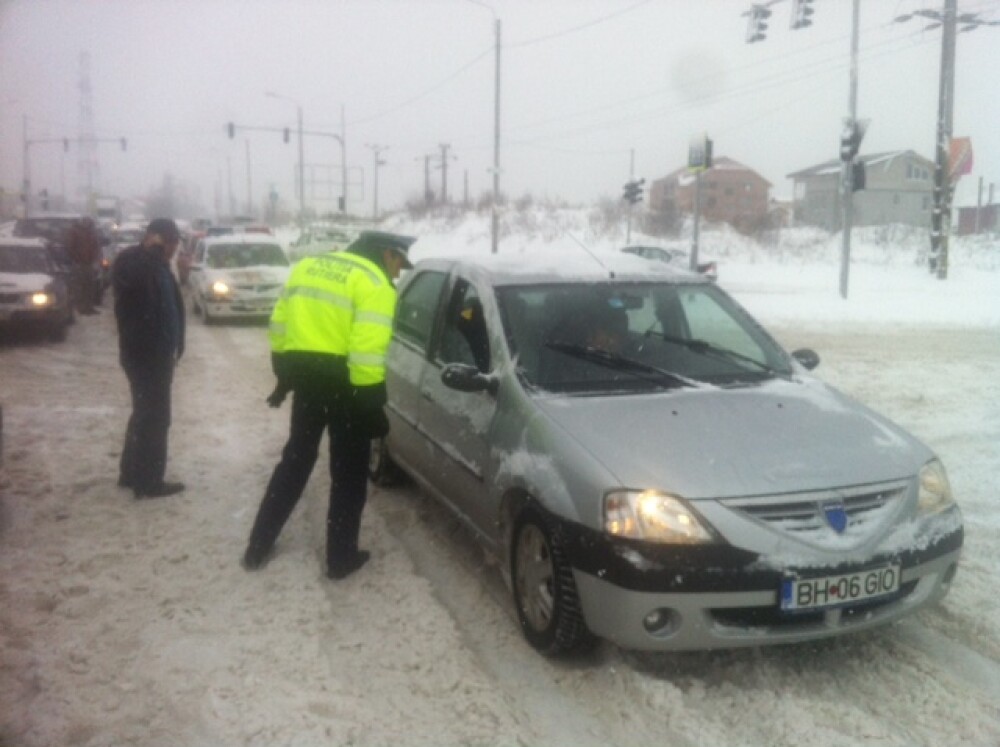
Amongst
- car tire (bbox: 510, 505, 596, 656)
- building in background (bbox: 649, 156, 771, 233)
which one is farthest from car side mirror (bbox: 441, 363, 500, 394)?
building in background (bbox: 649, 156, 771, 233)

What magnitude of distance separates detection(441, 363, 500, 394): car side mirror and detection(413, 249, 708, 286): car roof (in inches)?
26.9

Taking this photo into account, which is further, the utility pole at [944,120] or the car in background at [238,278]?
the utility pole at [944,120]

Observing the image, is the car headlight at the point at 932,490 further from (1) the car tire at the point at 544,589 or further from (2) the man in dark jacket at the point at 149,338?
(2) the man in dark jacket at the point at 149,338

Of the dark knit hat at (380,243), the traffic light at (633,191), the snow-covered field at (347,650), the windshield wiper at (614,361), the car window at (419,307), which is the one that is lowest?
the snow-covered field at (347,650)

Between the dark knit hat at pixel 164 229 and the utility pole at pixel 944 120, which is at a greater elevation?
the utility pole at pixel 944 120

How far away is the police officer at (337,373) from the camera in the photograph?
468 cm

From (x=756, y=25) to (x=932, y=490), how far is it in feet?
60.9

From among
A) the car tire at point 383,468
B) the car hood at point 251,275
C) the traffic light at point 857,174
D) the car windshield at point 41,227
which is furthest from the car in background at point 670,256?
the car tire at point 383,468

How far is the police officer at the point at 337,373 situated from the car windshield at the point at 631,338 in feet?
2.17

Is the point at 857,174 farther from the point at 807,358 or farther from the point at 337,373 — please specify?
the point at 337,373

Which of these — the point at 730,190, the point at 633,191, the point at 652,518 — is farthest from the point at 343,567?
the point at 730,190

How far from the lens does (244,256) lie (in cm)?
1778

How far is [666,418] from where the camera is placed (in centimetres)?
405

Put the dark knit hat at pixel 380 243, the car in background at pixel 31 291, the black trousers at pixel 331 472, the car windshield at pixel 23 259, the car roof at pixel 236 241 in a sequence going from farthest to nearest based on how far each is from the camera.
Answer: the car roof at pixel 236 241 → the car windshield at pixel 23 259 → the car in background at pixel 31 291 → the dark knit hat at pixel 380 243 → the black trousers at pixel 331 472
